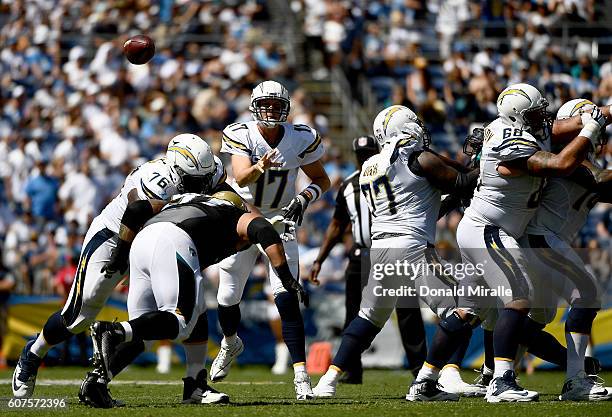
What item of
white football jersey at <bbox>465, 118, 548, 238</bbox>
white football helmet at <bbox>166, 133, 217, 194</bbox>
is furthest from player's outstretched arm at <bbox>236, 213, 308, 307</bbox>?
white football jersey at <bbox>465, 118, 548, 238</bbox>

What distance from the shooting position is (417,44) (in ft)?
58.3

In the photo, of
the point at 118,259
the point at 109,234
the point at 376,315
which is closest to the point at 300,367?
the point at 376,315

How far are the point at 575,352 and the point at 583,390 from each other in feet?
0.91

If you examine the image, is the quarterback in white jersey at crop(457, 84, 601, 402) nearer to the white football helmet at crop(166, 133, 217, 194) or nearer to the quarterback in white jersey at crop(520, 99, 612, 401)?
the quarterback in white jersey at crop(520, 99, 612, 401)

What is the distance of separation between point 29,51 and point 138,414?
13410mm

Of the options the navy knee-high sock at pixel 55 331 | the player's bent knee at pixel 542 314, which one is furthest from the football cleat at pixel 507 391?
the navy knee-high sock at pixel 55 331

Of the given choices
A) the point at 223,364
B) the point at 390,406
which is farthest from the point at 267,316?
the point at 390,406

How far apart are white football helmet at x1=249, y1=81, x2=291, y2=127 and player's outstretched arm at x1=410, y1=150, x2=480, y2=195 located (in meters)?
1.42

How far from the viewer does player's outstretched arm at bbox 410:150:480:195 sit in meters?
7.44

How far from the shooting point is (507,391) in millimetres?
7156

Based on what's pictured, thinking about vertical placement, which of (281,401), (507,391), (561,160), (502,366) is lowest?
(281,401)

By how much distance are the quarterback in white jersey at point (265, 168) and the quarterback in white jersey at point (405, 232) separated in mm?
806

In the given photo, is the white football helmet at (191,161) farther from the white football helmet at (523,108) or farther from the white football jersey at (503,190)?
the white football helmet at (523,108)

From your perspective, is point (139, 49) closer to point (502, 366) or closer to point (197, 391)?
point (197, 391)
